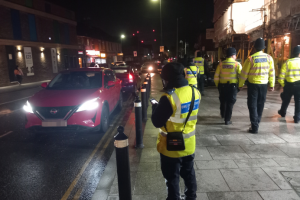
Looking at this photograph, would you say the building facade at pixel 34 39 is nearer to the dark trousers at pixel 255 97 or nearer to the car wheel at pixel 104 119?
the car wheel at pixel 104 119

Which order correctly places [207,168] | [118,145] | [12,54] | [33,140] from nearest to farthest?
[118,145]
[207,168]
[33,140]
[12,54]

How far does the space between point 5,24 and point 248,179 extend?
79.4ft

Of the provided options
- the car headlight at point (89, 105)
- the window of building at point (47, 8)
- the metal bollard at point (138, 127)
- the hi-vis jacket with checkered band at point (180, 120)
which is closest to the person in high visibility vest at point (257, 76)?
the metal bollard at point (138, 127)

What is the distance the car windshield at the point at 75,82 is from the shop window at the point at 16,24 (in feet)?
62.9

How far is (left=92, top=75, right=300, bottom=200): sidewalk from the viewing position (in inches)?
121

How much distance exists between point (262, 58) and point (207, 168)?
2.88 m

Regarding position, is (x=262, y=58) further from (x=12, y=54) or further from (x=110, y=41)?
(x=110, y=41)

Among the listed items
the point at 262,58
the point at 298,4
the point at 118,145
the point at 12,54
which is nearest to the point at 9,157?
the point at 118,145

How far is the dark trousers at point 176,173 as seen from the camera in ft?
8.01

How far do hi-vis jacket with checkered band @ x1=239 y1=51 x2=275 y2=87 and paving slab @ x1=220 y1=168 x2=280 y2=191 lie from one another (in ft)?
7.49

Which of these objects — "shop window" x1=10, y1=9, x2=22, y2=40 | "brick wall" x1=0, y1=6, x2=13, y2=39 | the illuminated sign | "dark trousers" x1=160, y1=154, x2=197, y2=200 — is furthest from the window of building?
"dark trousers" x1=160, y1=154, x2=197, y2=200

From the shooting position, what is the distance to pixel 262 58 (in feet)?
16.5

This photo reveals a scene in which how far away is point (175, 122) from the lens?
2.38 m

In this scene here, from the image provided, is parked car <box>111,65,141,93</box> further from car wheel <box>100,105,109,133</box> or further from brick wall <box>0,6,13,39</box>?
brick wall <box>0,6,13,39</box>
